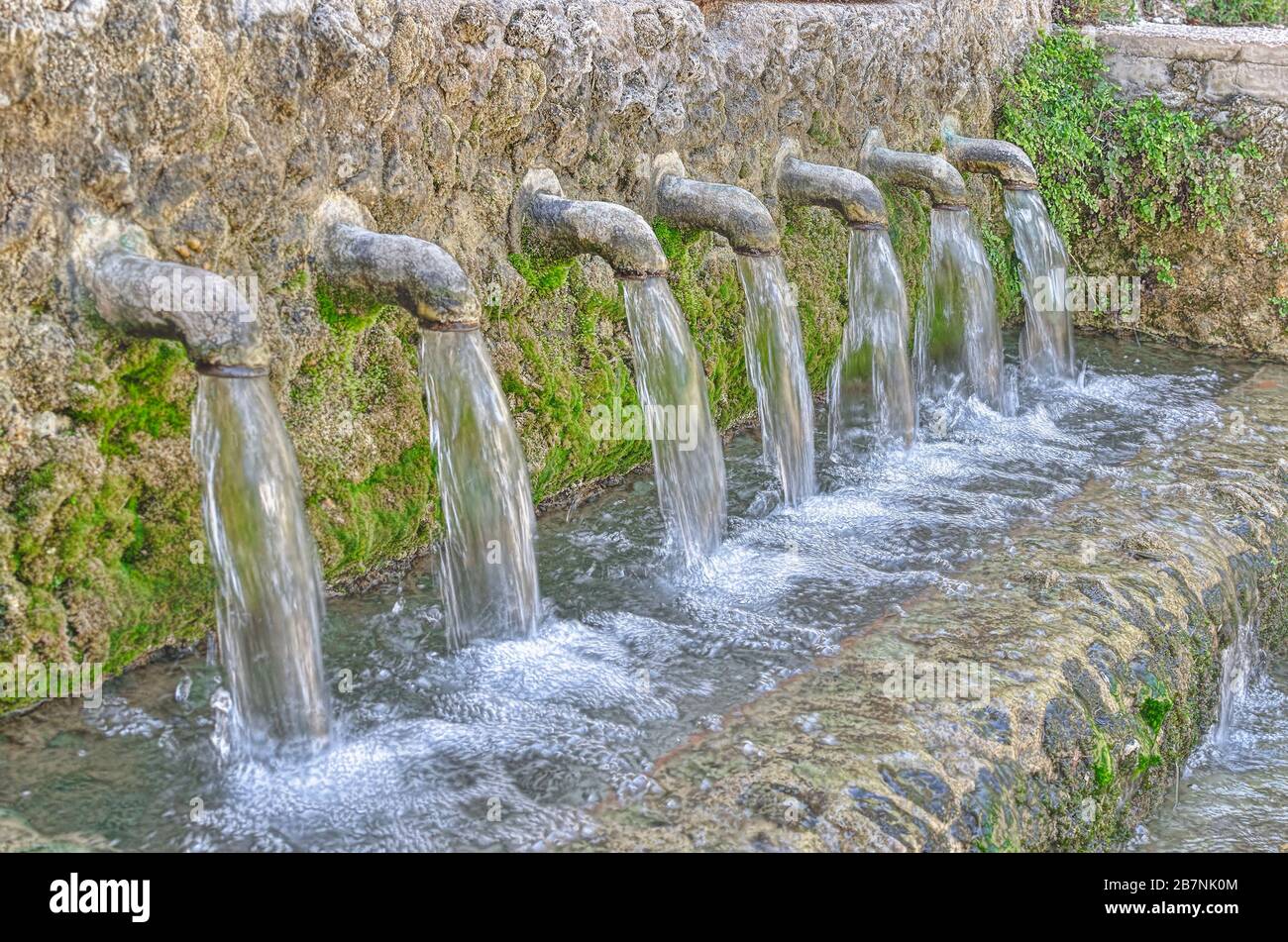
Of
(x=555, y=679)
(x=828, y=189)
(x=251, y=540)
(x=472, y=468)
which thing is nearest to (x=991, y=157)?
(x=828, y=189)

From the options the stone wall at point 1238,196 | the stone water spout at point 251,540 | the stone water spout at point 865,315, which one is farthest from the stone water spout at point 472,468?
the stone wall at point 1238,196

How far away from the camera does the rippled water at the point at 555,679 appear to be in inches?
134

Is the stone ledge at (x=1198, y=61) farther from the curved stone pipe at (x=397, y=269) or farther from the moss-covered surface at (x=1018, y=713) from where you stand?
the curved stone pipe at (x=397, y=269)

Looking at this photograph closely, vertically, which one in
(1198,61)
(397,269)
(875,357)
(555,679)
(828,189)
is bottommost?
(555,679)

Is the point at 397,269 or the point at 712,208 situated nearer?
the point at 397,269

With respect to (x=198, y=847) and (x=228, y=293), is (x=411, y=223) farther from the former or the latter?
(x=198, y=847)

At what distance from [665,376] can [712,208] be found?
0.86m

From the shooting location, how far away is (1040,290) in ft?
24.2

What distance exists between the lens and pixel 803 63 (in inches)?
248

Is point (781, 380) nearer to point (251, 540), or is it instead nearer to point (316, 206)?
point (316, 206)

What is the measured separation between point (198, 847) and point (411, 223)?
7.64ft

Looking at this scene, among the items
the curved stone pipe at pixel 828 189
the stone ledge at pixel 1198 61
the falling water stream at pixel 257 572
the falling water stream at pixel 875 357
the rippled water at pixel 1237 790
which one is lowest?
the rippled water at pixel 1237 790

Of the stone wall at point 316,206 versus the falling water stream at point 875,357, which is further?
the falling water stream at point 875,357

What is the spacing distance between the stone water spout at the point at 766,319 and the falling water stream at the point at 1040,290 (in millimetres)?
2137
